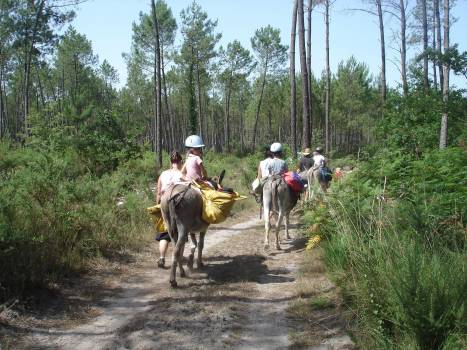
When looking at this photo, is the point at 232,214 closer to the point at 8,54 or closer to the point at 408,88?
the point at 408,88

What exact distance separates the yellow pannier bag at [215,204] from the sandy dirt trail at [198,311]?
3.21 feet

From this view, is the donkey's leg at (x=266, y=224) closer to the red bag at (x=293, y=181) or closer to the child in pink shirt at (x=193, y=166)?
the red bag at (x=293, y=181)

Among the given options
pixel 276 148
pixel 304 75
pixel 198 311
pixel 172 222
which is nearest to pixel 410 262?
pixel 198 311

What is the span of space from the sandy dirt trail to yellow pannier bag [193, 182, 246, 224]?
38.6 inches

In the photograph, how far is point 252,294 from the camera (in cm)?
590

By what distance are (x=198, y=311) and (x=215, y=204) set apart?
5.62 feet

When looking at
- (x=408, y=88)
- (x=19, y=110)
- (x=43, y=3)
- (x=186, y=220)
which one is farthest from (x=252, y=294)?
(x=19, y=110)

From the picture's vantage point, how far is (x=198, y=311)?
16.8 ft

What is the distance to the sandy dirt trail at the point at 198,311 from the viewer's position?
4344mm

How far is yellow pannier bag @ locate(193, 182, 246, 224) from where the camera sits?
20.5 feet

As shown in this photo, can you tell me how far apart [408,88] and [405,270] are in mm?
19135

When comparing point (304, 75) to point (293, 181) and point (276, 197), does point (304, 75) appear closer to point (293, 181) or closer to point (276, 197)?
point (293, 181)

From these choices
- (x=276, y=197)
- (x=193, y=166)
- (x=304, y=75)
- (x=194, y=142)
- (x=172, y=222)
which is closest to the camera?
(x=172, y=222)

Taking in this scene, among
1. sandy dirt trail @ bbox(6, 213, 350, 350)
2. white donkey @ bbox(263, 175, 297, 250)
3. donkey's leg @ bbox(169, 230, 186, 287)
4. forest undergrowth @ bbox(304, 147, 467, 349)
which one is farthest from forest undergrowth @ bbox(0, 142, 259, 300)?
forest undergrowth @ bbox(304, 147, 467, 349)
